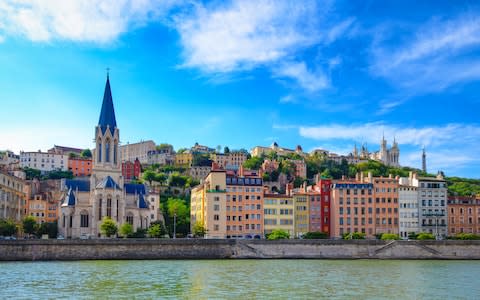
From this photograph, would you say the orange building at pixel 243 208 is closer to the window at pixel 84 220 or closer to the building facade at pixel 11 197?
the window at pixel 84 220

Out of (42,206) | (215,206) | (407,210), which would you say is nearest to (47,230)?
(42,206)

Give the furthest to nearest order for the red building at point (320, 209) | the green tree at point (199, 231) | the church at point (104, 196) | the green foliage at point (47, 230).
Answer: the red building at point (320, 209), the church at point (104, 196), the green foliage at point (47, 230), the green tree at point (199, 231)

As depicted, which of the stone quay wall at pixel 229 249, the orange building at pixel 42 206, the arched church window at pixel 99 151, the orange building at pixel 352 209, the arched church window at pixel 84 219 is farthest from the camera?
the orange building at pixel 42 206

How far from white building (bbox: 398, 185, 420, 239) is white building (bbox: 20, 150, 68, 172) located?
122 meters

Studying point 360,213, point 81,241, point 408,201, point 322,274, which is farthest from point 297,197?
point 322,274

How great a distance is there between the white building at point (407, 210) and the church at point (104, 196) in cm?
4674

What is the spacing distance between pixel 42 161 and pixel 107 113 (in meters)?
87.5

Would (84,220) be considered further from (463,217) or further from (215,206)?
(463,217)

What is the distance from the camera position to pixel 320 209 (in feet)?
361

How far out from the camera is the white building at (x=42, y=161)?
645ft

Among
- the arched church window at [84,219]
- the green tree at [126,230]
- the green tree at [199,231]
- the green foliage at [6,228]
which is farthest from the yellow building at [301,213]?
the green foliage at [6,228]

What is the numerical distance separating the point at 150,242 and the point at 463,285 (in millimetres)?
43144

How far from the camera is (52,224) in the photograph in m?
109

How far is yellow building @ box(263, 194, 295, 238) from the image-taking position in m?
107
